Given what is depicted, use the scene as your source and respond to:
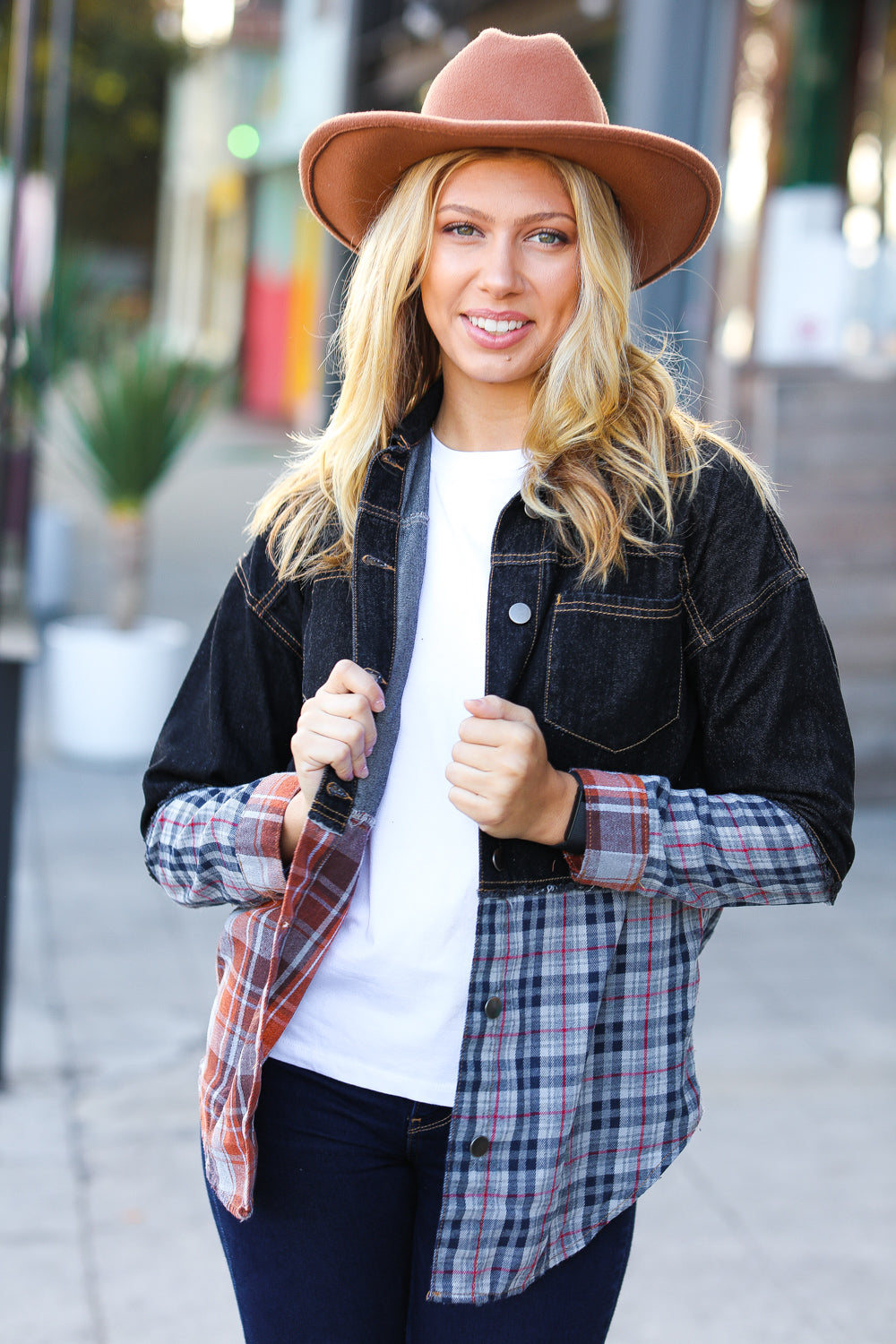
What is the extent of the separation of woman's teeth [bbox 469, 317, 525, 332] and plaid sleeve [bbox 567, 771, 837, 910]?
1.64 ft

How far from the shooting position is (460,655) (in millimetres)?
1675

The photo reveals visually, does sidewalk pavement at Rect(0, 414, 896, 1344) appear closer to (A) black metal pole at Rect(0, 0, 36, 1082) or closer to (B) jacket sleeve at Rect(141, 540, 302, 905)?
(A) black metal pole at Rect(0, 0, 36, 1082)

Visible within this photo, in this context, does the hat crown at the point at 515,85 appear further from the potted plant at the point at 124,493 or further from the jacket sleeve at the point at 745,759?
the potted plant at the point at 124,493

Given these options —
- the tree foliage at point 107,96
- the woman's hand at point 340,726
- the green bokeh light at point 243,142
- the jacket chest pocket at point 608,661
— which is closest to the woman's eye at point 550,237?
the jacket chest pocket at point 608,661

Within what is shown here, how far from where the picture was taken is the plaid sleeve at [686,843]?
1.57 m

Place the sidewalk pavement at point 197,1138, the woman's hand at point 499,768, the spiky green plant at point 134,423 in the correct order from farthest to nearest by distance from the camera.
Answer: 1. the spiky green plant at point 134,423
2. the sidewalk pavement at point 197,1138
3. the woman's hand at point 499,768

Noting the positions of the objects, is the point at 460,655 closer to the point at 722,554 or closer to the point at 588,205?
the point at 722,554

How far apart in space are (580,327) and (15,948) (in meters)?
3.31

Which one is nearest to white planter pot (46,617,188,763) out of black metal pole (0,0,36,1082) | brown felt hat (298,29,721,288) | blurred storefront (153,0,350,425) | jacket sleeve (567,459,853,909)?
black metal pole (0,0,36,1082)

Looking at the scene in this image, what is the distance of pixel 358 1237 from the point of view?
167cm

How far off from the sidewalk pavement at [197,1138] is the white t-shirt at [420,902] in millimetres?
1418

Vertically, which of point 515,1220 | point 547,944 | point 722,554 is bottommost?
point 515,1220

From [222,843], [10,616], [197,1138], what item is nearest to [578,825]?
A: [222,843]

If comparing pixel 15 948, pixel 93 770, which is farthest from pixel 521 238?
pixel 93 770
